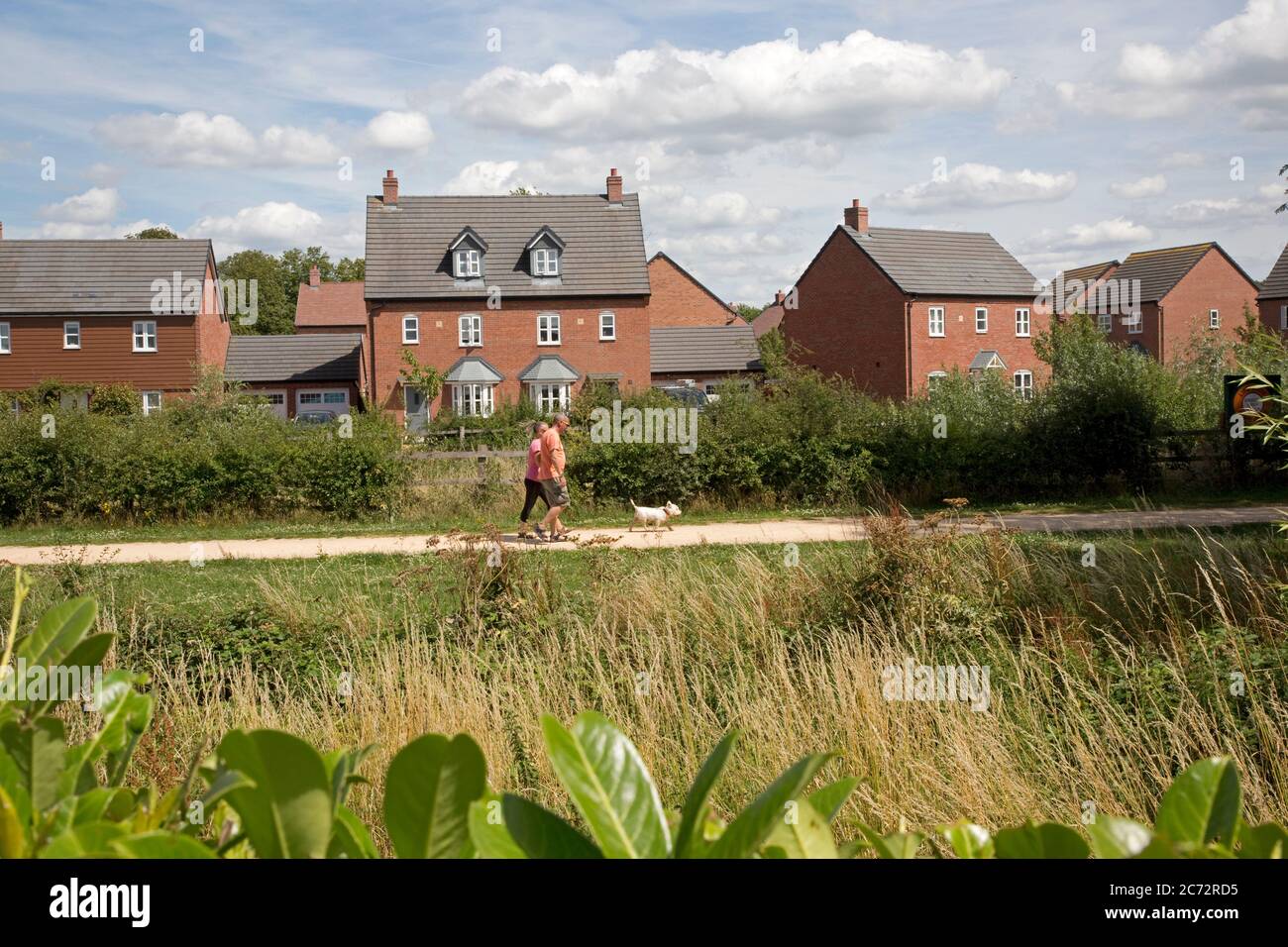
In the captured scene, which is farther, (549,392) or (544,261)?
(544,261)

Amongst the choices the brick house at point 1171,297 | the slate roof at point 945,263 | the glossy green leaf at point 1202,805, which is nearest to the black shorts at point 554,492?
the glossy green leaf at point 1202,805

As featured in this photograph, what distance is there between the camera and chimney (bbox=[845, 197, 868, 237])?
177 ft

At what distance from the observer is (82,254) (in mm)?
49344

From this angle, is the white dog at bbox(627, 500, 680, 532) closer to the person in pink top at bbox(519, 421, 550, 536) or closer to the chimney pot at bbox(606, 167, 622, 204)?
the person in pink top at bbox(519, 421, 550, 536)

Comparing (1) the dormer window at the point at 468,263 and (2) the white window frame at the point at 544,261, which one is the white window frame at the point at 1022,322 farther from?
(1) the dormer window at the point at 468,263

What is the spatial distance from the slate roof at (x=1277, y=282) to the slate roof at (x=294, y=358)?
157ft

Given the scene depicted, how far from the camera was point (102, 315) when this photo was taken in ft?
158

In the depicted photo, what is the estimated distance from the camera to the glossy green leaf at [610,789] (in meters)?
1.12

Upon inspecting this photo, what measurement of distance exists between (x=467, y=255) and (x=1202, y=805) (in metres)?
49.5

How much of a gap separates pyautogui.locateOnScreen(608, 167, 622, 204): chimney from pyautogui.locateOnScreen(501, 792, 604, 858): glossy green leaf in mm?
52006

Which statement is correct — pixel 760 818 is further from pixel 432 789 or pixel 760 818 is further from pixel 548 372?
pixel 548 372

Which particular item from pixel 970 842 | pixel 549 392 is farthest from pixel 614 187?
pixel 970 842
